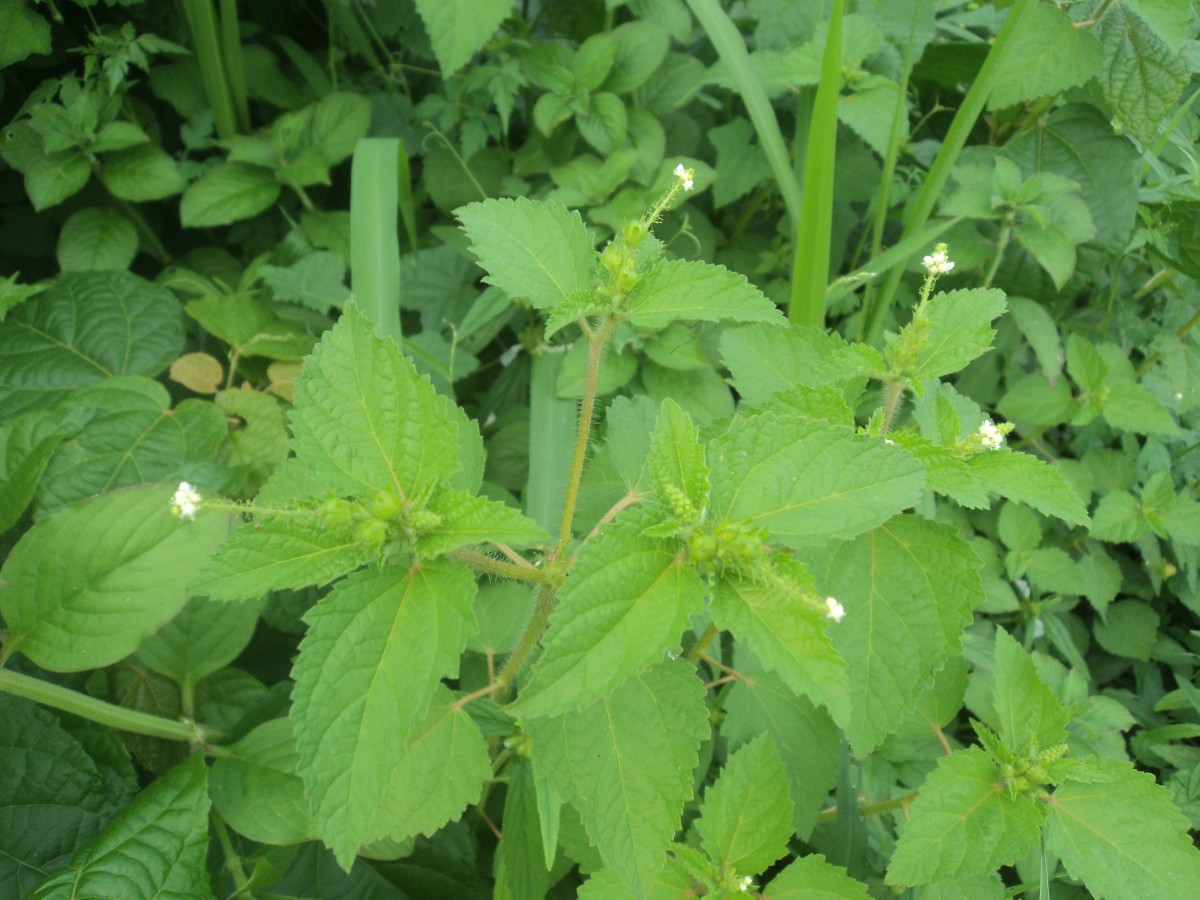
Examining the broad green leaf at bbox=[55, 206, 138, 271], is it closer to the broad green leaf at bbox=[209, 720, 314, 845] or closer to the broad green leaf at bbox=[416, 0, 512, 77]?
the broad green leaf at bbox=[416, 0, 512, 77]

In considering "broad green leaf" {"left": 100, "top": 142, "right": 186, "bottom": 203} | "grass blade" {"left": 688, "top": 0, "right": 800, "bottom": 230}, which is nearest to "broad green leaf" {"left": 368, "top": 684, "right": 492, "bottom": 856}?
"grass blade" {"left": 688, "top": 0, "right": 800, "bottom": 230}

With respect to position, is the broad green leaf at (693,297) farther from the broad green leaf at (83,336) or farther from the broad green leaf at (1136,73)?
the broad green leaf at (1136,73)

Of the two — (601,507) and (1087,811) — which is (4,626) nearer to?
(601,507)

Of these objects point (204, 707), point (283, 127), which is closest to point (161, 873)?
point (204, 707)

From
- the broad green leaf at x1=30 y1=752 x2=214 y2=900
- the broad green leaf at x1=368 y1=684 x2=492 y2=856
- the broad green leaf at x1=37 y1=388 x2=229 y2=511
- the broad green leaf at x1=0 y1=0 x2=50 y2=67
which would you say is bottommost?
the broad green leaf at x1=30 y1=752 x2=214 y2=900

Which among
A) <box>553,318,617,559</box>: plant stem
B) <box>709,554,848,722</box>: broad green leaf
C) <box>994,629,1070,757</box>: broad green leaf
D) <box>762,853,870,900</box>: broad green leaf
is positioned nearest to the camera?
<box>709,554,848,722</box>: broad green leaf

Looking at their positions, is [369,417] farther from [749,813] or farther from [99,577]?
[749,813]
